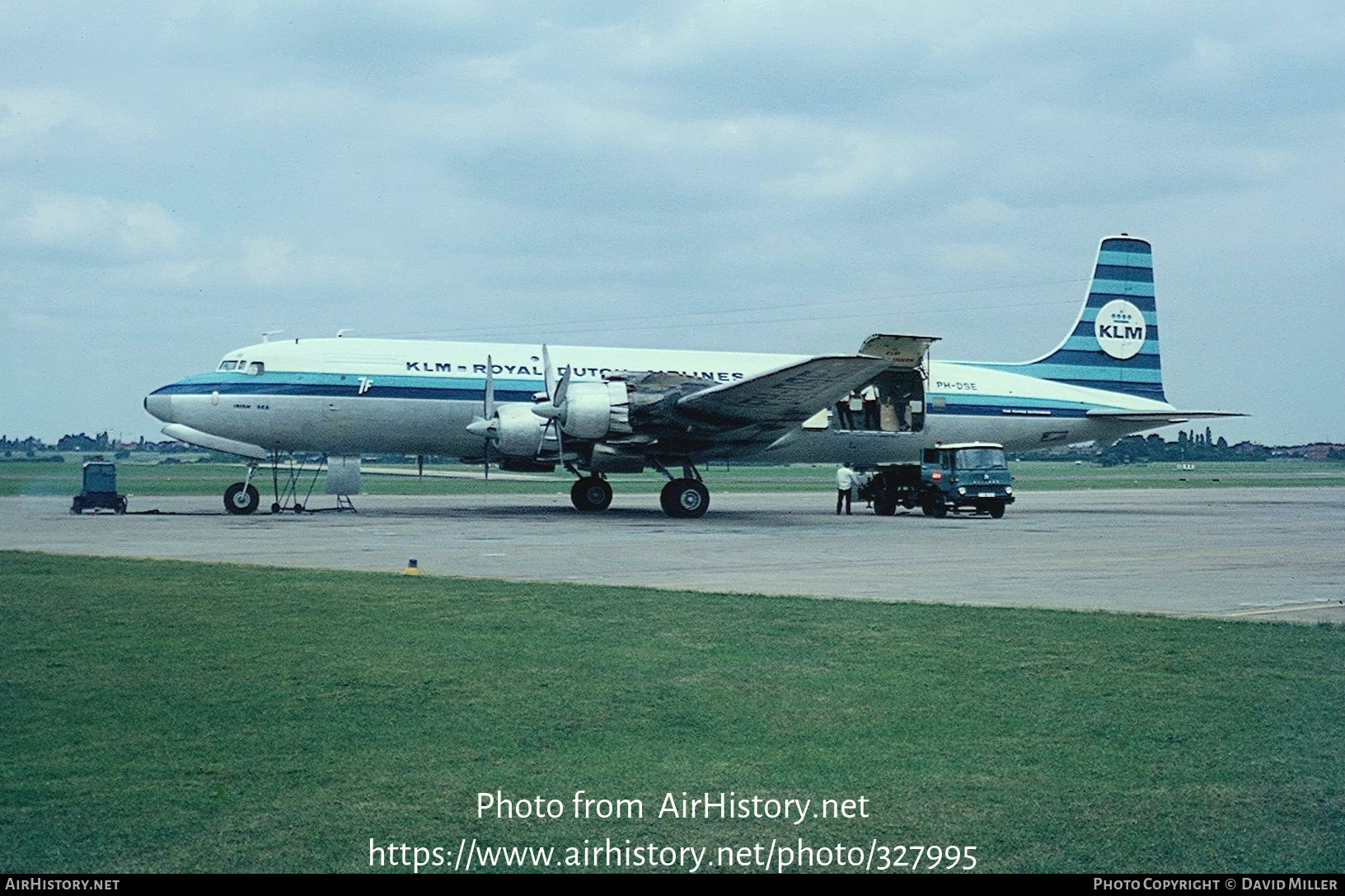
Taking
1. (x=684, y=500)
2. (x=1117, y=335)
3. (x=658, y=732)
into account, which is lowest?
(x=658, y=732)

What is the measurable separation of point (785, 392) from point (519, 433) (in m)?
6.76

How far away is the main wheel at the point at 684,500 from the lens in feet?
108

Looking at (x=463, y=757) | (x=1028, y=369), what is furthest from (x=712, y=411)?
(x=463, y=757)

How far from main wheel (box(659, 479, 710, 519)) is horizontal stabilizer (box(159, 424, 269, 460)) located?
1090 centimetres

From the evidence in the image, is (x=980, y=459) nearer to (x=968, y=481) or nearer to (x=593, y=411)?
(x=968, y=481)

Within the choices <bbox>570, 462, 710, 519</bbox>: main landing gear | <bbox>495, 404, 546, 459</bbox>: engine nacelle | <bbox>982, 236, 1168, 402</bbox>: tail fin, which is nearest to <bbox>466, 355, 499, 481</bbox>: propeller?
<bbox>495, 404, 546, 459</bbox>: engine nacelle

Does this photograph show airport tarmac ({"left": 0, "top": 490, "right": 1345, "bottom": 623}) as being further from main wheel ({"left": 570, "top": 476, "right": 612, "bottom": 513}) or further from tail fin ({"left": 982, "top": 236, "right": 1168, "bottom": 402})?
tail fin ({"left": 982, "top": 236, "right": 1168, "bottom": 402})

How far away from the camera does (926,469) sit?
1473 inches

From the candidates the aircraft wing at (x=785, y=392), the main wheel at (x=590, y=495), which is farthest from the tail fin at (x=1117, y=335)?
the main wheel at (x=590, y=495)

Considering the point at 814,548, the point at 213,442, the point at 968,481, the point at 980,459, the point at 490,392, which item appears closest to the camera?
the point at 814,548

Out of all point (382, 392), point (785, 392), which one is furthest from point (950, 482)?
point (382, 392)

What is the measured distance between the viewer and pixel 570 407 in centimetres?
3083

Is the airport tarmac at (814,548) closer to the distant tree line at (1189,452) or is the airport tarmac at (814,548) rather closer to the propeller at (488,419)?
the propeller at (488,419)

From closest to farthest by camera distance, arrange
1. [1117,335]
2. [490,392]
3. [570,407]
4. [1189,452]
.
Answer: [570,407] < [490,392] < [1117,335] < [1189,452]
